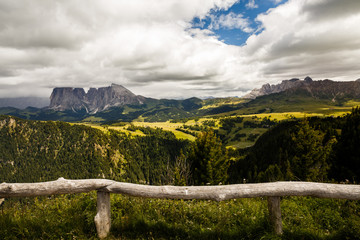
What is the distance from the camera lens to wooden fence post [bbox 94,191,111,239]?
15.8 ft

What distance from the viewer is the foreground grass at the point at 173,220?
15.3 feet

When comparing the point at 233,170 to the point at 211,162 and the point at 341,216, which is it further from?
the point at 341,216

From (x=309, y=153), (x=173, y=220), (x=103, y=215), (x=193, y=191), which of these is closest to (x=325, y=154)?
(x=309, y=153)

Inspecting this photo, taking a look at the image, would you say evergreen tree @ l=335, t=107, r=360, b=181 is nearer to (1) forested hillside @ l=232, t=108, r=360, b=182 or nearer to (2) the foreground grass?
(1) forested hillside @ l=232, t=108, r=360, b=182

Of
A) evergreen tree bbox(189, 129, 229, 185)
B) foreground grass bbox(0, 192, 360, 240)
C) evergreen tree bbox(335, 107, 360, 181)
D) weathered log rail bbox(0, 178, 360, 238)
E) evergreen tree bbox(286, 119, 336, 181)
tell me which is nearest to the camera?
weathered log rail bbox(0, 178, 360, 238)

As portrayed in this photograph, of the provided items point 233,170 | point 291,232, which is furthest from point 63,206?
point 233,170

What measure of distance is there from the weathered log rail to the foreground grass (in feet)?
1.77

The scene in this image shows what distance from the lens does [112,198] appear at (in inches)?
239

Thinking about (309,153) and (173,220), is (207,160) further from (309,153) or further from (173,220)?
(173,220)

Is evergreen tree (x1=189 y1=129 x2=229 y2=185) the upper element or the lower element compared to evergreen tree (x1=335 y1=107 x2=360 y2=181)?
lower

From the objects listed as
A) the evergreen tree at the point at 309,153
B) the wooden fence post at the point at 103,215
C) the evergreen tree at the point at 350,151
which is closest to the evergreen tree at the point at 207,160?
the evergreen tree at the point at 309,153

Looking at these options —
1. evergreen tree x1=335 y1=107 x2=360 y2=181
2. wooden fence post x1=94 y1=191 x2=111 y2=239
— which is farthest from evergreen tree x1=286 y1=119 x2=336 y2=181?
wooden fence post x1=94 y1=191 x2=111 y2=239

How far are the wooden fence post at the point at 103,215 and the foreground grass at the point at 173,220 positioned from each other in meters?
0.23

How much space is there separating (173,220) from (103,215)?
85.4 inches
